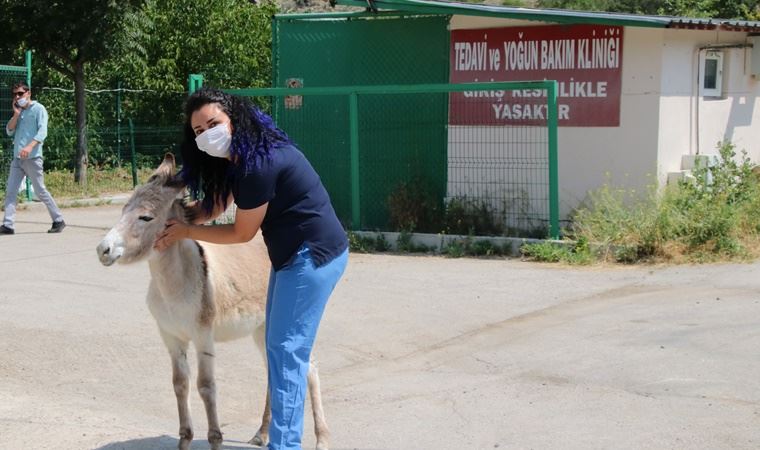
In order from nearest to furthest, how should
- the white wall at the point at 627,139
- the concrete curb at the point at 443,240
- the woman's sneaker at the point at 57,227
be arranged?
→ the concrete curb at the point at 443,240
the white wall at the point at 627,139
the woman's sneaker at the point at 57,227

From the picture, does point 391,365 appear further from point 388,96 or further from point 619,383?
point 388,96

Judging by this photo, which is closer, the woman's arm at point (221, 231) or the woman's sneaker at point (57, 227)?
the woman's arm at point (221, 231)

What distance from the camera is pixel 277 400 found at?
4641 millimetres

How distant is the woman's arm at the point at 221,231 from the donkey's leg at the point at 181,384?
1.99ft

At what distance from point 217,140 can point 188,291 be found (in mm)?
1055

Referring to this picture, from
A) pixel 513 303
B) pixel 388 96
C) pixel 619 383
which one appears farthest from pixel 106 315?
pixel 388 96

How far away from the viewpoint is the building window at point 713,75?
43.6 ft

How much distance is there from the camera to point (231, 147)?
4.62 metres

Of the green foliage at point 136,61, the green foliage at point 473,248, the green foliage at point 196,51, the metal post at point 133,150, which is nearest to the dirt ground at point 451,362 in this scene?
the green foliage at point 473,248

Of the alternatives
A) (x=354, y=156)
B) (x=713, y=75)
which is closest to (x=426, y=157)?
(x=354, y=156)

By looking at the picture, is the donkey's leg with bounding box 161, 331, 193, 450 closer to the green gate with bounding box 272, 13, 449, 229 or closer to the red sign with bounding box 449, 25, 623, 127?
the green gate with bounding box 272, 13, 449, 229

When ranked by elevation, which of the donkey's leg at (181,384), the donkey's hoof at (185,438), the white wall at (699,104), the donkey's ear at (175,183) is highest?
the white wall at (699,104)

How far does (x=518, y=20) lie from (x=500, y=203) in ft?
7.90

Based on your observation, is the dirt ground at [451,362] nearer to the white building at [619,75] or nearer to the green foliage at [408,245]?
the green foliage at [408,245]
